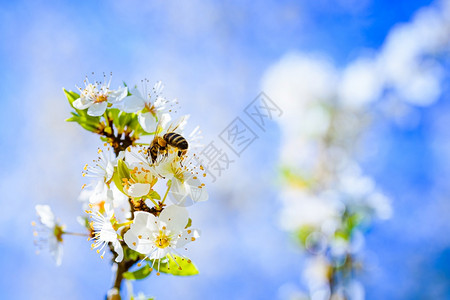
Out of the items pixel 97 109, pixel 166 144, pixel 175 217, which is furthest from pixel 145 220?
pixel 97 109

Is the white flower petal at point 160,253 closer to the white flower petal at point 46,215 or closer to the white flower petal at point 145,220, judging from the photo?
the white flower petal at point 145,220

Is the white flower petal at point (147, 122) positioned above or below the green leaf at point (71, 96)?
below

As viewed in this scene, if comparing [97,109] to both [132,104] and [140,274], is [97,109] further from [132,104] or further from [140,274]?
[140,274]

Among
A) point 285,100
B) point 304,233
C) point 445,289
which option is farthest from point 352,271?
point 445,289

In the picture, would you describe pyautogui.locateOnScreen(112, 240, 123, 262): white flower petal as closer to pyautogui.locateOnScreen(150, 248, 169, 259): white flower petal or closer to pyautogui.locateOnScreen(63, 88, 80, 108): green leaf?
pyautogui.locateOnScreen(150, 248, 169, 259): white flower petal

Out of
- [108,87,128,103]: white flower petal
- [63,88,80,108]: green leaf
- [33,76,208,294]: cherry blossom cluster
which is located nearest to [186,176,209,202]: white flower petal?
[33,76,208,294]: cherry blossom cluster

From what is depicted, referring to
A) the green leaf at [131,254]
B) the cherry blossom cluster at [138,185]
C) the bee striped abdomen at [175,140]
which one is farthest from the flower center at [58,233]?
the bee striped abdomen at [175,140]

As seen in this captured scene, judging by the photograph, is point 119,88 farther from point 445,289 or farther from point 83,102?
point 445,289
